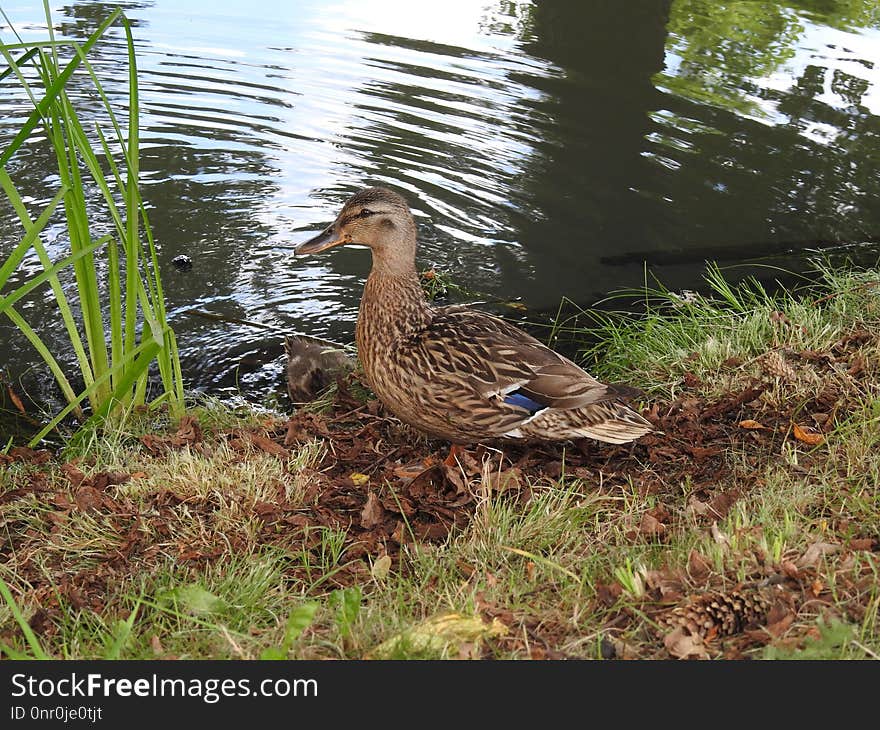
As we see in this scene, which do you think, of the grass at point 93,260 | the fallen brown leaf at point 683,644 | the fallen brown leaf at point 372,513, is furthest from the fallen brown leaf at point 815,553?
the grass at point 93,260

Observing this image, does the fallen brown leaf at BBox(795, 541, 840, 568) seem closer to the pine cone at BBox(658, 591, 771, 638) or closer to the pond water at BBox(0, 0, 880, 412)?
the pine cone at BBox(658, 591, 771, 638)

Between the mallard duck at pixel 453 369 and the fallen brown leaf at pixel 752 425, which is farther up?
the mallard duck at pixel 453 369

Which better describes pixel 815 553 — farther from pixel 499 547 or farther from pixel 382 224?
pixel 382 224

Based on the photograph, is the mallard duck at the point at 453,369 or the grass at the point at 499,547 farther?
the mallard duck at the point at 453,369

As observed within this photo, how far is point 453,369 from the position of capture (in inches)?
178

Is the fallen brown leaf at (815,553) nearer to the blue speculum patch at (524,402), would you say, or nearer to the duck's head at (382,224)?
the blue speculum patch at (524,402)

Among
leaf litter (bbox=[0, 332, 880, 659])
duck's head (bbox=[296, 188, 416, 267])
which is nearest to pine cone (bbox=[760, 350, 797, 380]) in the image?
leaf litter (bbox=[0, 332, 880, 659])

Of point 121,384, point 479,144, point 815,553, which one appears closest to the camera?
point 815,553

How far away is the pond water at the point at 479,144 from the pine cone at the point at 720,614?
3.42 metres

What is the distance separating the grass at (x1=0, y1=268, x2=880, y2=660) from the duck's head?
3.04 ft

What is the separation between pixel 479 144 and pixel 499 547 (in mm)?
6205

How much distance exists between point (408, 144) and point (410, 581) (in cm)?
630

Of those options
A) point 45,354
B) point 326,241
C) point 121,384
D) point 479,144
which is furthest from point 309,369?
point 479,144

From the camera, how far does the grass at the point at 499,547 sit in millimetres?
3137
